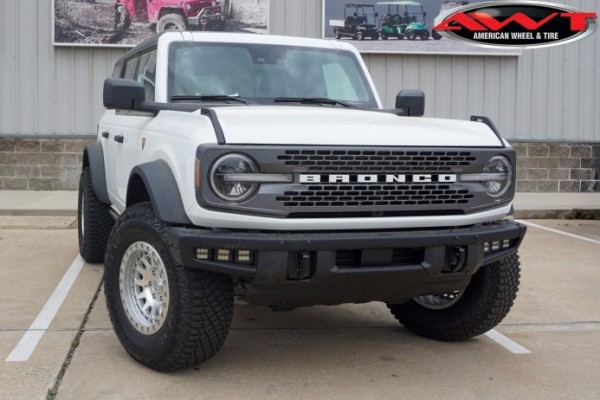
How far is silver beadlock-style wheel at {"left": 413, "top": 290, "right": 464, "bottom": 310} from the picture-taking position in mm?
4992

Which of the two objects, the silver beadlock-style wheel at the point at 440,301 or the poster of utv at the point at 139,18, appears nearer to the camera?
the silver beadlock-style wheel at the point at 440,301

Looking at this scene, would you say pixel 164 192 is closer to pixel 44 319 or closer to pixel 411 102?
pixel 44 319

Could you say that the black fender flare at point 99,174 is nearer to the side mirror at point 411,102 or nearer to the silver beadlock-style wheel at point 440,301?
the side mirror at point 411,102

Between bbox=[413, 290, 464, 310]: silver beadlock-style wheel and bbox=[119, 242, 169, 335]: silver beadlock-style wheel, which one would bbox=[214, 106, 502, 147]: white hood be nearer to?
bbox=[119, 242, 169, 335]: silver beadlock-style wheel

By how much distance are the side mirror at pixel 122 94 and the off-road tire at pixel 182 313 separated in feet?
2.66

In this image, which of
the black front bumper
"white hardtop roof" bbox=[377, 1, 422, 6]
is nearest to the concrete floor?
the black front bumper

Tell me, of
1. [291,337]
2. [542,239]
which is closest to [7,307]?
[291,337]

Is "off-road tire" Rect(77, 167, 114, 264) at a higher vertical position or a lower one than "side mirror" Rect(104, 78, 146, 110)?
lower

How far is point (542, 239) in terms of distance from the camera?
9.62m

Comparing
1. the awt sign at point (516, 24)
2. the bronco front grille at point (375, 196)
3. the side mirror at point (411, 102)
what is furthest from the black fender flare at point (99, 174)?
the awt sign at point (516, 24)

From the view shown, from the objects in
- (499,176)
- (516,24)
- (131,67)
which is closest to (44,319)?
(131,67)

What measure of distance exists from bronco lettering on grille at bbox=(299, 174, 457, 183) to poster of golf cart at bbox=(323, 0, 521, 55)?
10011mm

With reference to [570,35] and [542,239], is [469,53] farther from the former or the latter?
[542,239]

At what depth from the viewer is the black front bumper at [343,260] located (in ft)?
12.5
